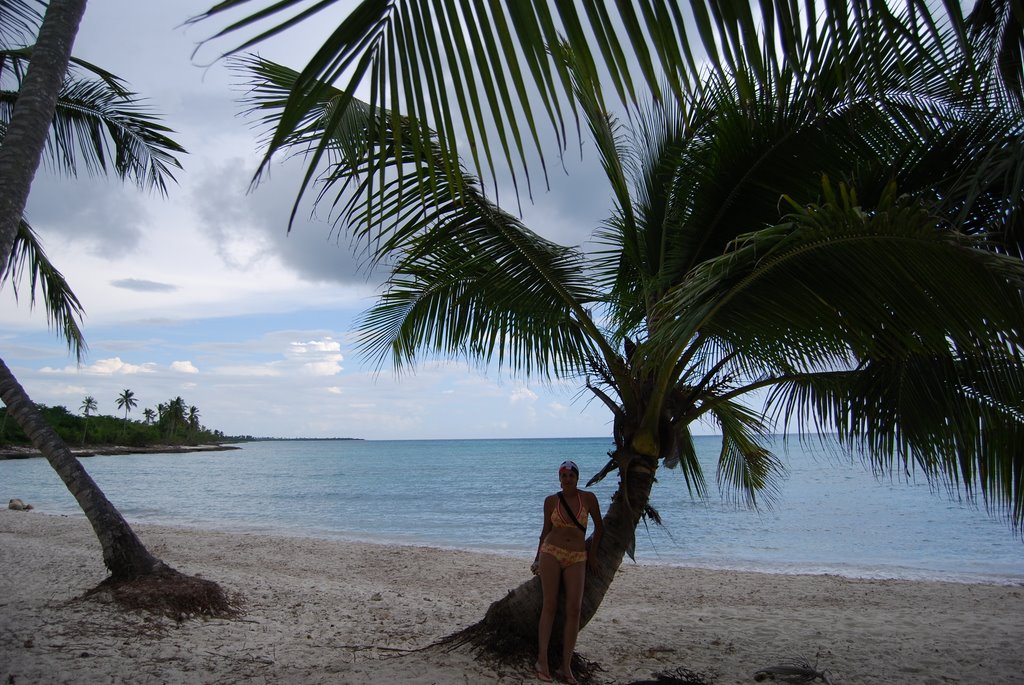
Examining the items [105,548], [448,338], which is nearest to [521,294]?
[448,338]

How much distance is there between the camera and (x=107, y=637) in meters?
5.39

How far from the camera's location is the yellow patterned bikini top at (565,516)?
15.5 ft

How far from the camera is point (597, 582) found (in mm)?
4922

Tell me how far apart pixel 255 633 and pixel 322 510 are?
24997mm

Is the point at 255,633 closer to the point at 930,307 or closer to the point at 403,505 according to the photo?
the point at 930,307

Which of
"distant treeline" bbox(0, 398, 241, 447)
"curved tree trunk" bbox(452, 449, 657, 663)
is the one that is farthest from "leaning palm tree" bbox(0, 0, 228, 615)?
"distant treeline" bbox(0, 398, 241, 447)

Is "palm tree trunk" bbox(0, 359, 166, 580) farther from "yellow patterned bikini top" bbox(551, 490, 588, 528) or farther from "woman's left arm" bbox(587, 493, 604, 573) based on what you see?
"woman's left arm" bbox(587, 493, 604, 573)

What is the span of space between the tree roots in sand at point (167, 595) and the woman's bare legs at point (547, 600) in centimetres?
341

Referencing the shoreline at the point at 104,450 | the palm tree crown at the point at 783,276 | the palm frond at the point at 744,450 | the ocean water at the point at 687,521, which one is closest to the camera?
the palm tree crown at the point at 783,276

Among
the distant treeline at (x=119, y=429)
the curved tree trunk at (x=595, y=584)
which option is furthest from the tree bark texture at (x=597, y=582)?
the distant treeline at (x=119, y=429)

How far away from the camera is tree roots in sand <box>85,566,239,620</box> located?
6215mm

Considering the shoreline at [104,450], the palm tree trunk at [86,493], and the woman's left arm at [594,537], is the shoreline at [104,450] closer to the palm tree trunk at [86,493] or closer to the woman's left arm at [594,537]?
the palm tree trunk at [86,493]

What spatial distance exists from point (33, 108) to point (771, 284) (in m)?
4.51

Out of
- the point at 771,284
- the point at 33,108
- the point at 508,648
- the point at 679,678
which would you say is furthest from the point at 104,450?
the point at 771,284
